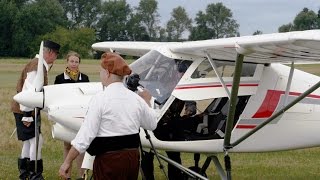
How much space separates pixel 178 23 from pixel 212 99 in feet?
284

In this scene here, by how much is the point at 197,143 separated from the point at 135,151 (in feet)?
7.96

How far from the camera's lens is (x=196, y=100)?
7137mm

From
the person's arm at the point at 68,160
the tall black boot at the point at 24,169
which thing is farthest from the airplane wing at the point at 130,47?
the person's arm at the point at 68,160

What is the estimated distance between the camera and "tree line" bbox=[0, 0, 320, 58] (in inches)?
3076

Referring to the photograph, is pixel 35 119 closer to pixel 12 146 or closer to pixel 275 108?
pixel 275 108

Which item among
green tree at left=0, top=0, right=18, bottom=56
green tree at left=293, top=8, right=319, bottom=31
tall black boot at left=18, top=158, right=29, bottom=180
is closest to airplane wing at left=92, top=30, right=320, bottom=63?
tall black boot at left=18, top=158, right=29, bottom=180

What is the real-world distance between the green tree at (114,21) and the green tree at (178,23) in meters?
7.20

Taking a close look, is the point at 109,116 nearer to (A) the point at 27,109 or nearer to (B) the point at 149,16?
(A) the point at 27,109

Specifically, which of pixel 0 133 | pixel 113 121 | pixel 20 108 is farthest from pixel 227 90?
pixel 0 133

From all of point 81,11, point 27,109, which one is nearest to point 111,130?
point 27,109

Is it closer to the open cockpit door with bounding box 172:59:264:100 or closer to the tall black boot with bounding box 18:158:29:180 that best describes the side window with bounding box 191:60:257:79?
the open cockpit door with bounding box 172:59:264:100

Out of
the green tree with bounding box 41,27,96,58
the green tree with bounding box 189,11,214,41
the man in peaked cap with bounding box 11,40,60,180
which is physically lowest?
the green tree with bounding box 41,27,96,58

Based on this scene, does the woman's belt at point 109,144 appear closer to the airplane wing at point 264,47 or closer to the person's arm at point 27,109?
the airplane wing at point 264,47

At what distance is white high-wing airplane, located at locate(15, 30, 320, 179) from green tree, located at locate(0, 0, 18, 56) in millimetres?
79898
